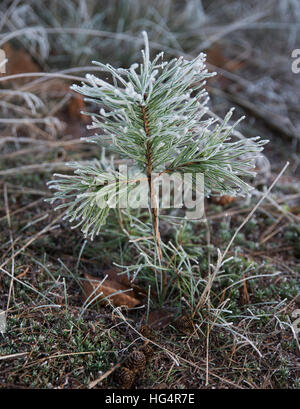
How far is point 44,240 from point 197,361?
2.59ft

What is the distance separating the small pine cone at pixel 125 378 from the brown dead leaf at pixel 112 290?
0.99 ft

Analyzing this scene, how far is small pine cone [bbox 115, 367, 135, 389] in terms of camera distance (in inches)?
47.5

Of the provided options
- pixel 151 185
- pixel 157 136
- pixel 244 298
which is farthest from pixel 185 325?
pixel 157 136

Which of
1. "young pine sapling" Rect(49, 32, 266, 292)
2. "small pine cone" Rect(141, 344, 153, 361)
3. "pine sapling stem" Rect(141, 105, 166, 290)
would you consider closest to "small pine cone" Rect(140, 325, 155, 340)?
"small pine cone" Rect(141, 344, 153, 361)

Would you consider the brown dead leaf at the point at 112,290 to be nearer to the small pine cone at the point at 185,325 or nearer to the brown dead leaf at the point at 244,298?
the small pine cone at the point at 185,325

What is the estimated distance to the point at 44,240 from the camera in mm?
1715

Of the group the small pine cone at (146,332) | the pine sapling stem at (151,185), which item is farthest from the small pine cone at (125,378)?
the pine sapling stem at (151,185)

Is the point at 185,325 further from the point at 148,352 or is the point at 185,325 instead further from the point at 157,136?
the point at 157,136

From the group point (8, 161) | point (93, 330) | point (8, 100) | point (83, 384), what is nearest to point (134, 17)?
point (8, 100)

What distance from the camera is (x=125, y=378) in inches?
47.4

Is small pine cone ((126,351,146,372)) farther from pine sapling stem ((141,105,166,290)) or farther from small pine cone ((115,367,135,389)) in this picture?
pine sapling stem ((141,105,166,290))

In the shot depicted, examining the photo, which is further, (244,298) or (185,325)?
(244,298)

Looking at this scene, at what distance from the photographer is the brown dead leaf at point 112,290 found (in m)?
1.50

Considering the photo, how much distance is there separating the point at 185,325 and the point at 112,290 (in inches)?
11.6
